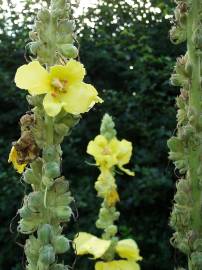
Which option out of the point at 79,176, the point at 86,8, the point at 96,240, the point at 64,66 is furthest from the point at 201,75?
the point at 86,8

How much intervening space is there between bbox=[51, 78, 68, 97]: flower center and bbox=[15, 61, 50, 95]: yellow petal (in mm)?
12

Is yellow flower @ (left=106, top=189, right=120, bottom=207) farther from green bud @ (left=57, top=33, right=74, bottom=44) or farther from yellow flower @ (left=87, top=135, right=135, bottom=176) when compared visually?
green bud @ (left=57, top=33, right=74, bottom=44)

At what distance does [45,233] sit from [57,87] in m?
0.26

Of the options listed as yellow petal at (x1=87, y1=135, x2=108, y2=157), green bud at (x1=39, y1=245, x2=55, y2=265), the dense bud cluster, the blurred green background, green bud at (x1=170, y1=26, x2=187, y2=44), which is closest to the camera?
green bud at (x1=39, y1=245, x2=55, y2=265)

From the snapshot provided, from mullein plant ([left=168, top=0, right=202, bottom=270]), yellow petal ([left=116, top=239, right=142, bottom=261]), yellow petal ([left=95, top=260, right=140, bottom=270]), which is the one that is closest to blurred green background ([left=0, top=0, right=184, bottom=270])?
yellow petal ([left=116, top=239, right=142, bottom=261])

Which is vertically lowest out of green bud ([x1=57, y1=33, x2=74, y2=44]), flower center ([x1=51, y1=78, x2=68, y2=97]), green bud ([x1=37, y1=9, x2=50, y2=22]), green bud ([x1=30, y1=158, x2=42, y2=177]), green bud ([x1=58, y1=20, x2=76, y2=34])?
green bud ([x1=30, y1=158, x2=42, y2=177])

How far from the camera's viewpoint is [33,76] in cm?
117

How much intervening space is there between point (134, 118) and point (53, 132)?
4083mm

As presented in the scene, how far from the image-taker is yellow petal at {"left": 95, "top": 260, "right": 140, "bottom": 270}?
241cm

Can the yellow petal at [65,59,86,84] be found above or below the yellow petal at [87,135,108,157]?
above

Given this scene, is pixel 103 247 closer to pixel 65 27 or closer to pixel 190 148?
pixel 190 148

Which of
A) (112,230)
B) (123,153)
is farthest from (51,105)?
(123,153)

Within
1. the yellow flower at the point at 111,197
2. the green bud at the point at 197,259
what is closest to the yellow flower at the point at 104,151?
the yellow flower at the point at 111,197

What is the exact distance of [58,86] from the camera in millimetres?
1212
